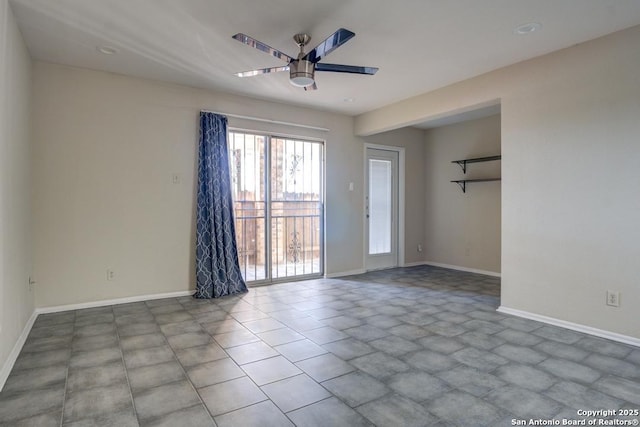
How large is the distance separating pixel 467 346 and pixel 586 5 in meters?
2.69

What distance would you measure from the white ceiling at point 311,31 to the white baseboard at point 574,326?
8.33ft

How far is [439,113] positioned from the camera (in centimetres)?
440

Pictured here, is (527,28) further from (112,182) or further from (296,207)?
(112,182)

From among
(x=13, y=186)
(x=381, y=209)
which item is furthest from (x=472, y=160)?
(x=13, y=186)

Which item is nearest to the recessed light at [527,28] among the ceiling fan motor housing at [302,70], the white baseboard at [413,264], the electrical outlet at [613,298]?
the ceiling fan motor housing at [302,70]

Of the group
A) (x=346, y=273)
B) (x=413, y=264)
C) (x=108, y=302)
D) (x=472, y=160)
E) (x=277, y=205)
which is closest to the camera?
(x=108, y=302)

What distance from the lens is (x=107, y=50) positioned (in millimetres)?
3314

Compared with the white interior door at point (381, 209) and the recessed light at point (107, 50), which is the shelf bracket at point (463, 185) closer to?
the white interior door at point (381, 209)

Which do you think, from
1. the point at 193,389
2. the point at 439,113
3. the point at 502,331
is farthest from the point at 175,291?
the point at 439,113

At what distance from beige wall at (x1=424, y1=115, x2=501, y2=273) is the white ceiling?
232cm

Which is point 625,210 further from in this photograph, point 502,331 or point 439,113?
point 439,113

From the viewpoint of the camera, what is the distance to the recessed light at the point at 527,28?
2805mm

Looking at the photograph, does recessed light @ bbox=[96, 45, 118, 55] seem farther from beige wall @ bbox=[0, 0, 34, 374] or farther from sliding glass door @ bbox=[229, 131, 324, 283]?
sliding glass door @ bbox=[229, 131, 324, 283]

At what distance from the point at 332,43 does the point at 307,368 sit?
2279 millimetres
